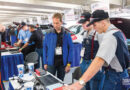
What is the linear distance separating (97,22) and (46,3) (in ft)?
27.5

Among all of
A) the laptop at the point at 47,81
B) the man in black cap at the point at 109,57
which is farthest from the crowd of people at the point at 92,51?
the laptop at the point at 47,81

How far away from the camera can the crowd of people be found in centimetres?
106

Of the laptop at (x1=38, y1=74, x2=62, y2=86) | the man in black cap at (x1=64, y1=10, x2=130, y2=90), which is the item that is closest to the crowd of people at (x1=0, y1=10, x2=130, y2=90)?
the man in black cap at (x1=64, y1=10, x2=130, y2=90)

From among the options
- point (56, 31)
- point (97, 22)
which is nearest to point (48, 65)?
point (56, 31)

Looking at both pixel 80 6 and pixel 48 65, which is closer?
pixel 48 65

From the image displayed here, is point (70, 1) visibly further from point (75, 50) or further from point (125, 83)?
point (125, 83)

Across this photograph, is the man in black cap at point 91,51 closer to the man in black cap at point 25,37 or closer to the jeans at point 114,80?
the jeans at point 114,80

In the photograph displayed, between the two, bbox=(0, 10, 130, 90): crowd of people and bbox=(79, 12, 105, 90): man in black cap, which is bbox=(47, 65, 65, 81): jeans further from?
bbox=(79, 12, 105, 90): man in black cap

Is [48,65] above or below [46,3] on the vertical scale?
below

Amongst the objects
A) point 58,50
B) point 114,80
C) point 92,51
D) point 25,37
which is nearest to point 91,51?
point 92,51

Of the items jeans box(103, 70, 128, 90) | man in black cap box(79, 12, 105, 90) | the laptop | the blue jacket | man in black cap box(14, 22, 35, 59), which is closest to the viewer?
jeans box(103, 70, 128, 90)

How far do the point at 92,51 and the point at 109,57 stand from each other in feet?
3.17

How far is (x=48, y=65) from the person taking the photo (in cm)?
215

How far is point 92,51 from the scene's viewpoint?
2.02m
